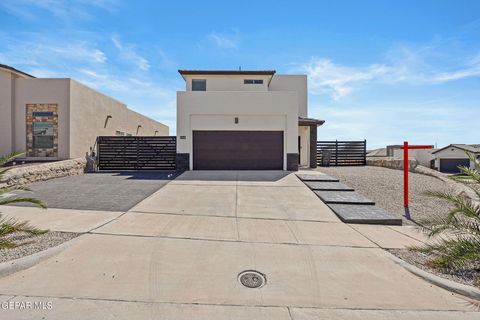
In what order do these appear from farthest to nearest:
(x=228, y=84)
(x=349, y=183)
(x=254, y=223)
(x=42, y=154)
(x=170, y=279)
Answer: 1. (x=228, y=84)
2. (x=42, y=154)
3. (x=349, y=183)
4. (x=254, y=223)
5. (x=170, y=279)

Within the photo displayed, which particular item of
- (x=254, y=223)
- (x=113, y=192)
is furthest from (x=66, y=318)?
(x=113, y=192)

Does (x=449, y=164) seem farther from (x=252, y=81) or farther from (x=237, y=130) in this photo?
(x=237, y=130)

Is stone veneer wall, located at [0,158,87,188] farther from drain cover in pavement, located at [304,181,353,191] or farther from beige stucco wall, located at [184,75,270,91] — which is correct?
drain cover in pavement, located at [304,181,353,191]

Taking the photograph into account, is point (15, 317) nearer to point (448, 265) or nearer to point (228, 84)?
point (448, 265)

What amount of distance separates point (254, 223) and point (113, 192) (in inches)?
222

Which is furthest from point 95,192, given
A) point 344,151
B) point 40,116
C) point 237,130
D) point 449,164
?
point 449,164

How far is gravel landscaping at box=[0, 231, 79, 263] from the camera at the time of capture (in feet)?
13.1

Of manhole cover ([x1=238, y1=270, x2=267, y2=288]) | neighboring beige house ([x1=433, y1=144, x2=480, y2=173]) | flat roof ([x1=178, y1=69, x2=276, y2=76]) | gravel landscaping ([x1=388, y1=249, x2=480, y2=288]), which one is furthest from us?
neighboring beige house ([x1=433, y1=144, x2=480, y2=173])

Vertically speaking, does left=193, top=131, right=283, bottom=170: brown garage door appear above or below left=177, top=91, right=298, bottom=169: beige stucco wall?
below

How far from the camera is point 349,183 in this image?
10.5m

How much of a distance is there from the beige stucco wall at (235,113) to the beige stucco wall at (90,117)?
20.2ft

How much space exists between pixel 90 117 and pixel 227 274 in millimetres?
15574

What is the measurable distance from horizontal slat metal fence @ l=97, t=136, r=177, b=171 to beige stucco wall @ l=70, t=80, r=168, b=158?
128cm

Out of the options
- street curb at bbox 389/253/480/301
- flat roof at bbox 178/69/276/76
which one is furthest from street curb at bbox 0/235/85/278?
flat roof at bbox 178/69/276/76
